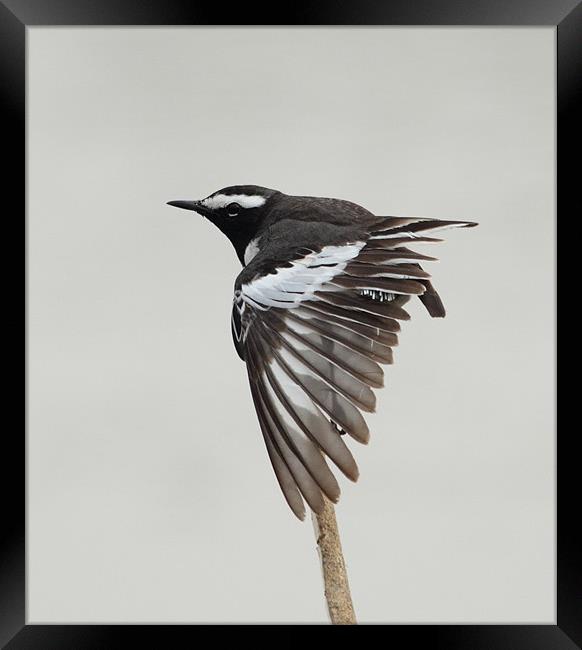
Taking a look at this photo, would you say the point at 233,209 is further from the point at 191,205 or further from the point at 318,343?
the point at 318,343

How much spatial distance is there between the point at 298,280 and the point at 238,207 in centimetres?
43

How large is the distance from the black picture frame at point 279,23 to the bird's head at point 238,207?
36cm

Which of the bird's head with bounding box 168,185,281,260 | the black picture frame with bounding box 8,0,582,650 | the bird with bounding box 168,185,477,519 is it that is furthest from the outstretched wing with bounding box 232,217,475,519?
the black picture frame with bounding box 8,0,582,650

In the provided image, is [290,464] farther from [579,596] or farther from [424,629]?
[579,596]

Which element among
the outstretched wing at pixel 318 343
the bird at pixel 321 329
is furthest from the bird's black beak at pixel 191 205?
the outstretched wing at pixel 318 343

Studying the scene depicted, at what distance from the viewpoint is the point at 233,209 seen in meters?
2.02

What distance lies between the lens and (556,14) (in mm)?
1949

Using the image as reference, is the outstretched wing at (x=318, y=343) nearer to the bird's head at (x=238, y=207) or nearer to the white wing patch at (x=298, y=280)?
the white wing patch at (x=298, y=280)

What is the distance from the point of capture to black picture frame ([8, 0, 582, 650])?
6.25 feet

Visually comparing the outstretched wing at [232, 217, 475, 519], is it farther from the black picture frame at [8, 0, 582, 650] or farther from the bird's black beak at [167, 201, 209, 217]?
the black picture frame at [8, 0, 582, 650]

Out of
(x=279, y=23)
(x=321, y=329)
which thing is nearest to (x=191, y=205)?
(x=279, y=23)

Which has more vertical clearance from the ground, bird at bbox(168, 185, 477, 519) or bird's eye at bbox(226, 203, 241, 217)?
bird's eye at bbox(226, 203, 241, 217)

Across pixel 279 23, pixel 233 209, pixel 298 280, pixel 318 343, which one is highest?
pixel 279 23

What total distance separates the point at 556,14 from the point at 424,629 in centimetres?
139
